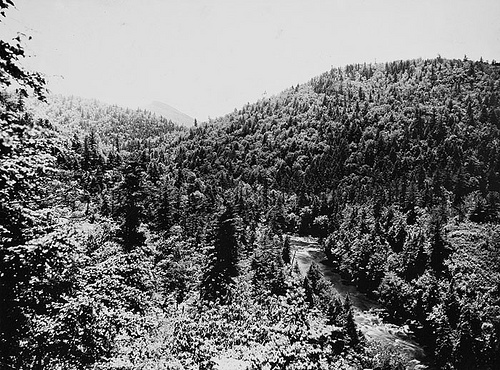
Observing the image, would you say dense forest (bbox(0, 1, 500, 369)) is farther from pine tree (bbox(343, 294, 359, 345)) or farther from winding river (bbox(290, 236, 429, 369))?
winding river (bbox(290, 236, 429, 369))

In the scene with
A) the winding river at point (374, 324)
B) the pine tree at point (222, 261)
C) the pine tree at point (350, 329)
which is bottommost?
the winding river at point (374, 324)

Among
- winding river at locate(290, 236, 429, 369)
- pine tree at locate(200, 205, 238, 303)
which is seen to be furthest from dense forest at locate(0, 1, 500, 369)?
winding river at locate(290, 236, 429, 369)

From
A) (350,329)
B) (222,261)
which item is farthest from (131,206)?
(350,329)

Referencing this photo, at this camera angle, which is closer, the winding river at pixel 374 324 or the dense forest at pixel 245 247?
the dense forest at pixel 245 247

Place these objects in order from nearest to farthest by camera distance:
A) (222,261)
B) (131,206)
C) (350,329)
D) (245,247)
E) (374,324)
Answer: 1. (350,329)
2. (222,261)
3. (131,206)
4. (374,324)
5. (245,247)

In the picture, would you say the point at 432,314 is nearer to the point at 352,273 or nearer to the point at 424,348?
the point at 424,348

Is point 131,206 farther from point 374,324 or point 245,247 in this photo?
point 374,324

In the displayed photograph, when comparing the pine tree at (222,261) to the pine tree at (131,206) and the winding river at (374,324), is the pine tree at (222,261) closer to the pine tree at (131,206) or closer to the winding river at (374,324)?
the pine tree at (131,206)

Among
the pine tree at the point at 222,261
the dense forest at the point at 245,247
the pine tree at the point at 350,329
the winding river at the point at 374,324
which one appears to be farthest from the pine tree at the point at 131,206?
the winding river at the point at 374,324
